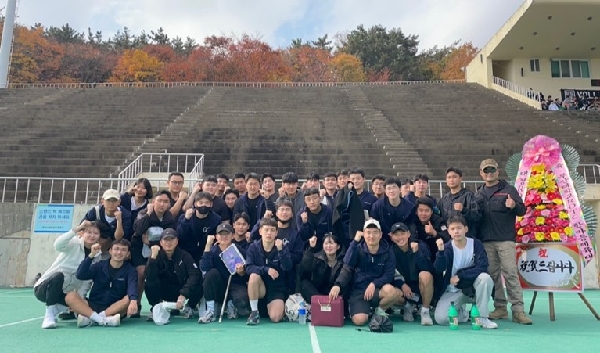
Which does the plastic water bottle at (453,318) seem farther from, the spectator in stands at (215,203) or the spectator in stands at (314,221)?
the spectator in stands at (215,203)

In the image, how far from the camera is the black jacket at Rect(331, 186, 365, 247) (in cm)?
521

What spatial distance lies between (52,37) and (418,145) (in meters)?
45.7

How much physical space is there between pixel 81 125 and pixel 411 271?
15725mm

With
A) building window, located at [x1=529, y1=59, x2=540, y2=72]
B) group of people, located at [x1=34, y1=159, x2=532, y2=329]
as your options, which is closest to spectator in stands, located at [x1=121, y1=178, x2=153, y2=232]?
group of people, located at [x1=34, y1=159, x2=532, y2=329]

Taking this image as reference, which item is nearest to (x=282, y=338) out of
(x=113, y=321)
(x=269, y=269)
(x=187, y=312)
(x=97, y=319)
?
(x=269, y=269)

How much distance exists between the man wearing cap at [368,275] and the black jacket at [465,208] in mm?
1038

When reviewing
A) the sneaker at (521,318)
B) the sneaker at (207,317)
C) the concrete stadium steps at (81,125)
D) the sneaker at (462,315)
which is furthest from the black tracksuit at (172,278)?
the concrete stadium steps at (81,125)

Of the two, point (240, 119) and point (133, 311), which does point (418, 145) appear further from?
point (133, 311)

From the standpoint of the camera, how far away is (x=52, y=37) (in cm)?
4503

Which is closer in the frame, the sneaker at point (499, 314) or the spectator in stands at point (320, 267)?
the spectator in stands at point (320, 267)

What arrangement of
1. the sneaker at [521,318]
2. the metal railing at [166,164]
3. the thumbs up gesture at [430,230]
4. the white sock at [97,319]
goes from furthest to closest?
the metal railing at [166,164]
the thumbs up gesture at [430,230]
the sneaker at [521,318]
the white sock at [97,319]

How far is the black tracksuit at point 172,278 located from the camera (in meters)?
5.02

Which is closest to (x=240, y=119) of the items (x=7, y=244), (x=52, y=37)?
(x=7, y=244)

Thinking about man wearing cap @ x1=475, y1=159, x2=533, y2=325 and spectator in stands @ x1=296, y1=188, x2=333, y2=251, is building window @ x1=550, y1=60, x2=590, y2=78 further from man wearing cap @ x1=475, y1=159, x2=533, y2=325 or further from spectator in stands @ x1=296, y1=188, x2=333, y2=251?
spectator in stands @ x1=296, y1=188, x2=333, y2=251
